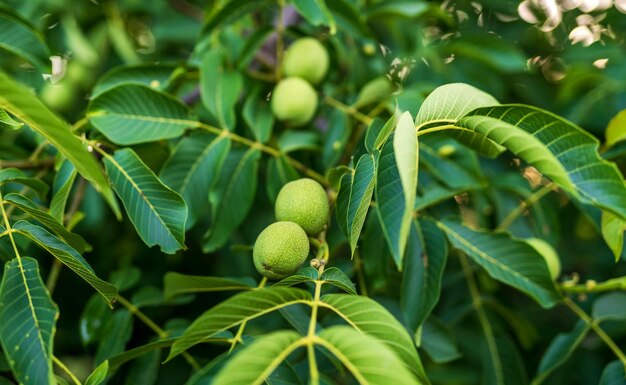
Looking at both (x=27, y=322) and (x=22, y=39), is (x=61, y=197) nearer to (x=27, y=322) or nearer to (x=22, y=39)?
(x=27, y=322)

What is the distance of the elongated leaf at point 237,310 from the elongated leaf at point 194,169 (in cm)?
43

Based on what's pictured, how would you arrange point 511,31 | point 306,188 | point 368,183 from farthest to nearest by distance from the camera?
point 511,31 → point 306,188 → point 368,183

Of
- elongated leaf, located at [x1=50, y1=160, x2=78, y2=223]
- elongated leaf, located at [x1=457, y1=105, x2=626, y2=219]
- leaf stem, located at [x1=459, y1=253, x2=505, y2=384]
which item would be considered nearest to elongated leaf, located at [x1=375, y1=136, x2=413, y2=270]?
elongated leaf, located at [x1=457, y1=105, x2=626, y2=219]

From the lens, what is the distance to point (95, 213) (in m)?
1.66

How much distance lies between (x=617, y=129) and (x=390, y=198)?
1.70ft

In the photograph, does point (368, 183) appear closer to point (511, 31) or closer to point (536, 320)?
point (536, 320)

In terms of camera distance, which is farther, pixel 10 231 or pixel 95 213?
pixel 95 213

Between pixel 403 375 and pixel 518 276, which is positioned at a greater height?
pixel 403 375

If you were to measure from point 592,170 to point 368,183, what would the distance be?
0.29 m

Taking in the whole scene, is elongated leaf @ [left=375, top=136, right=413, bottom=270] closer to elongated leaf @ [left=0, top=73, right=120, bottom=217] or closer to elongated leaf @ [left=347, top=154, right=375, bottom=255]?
elongated leaf @ [left=347, top=154, right=375, bottom=255]

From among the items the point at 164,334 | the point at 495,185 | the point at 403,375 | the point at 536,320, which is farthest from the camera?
the point at 536,320

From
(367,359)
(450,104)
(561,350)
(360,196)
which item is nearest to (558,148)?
(450,104)

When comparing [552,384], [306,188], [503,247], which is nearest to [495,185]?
[503,247]

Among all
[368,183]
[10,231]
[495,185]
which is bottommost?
[495,185]
